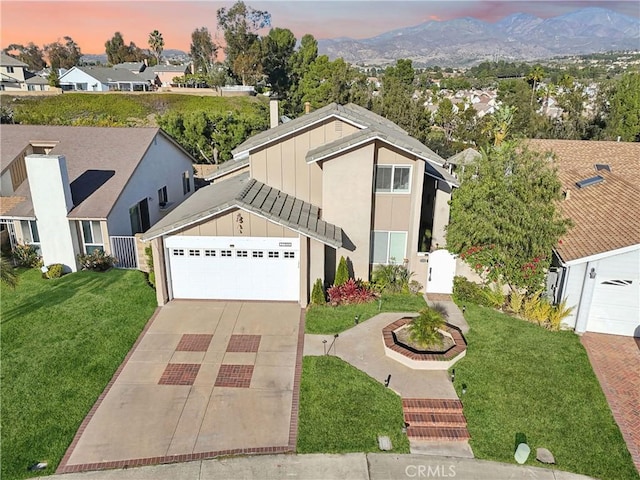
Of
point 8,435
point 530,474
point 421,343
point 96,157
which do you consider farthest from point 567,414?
point 96,157

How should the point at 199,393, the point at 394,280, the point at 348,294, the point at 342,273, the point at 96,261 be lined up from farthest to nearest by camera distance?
the point at 96,261, the point at 394,280, the point at 342,273, the point at 348,294, the point at 199,393

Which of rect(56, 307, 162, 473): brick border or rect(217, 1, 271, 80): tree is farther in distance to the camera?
rect(217, 1, 271, 80): tree

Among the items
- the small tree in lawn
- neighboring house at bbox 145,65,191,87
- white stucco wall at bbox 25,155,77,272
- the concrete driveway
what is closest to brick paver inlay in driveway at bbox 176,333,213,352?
the concrete driveway

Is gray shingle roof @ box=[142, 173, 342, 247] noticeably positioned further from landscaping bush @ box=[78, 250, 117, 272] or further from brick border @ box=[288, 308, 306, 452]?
landscaping bush @ box=[78, 250, 117, 272]

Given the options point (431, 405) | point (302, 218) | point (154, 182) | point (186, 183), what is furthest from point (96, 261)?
point (431, 405)

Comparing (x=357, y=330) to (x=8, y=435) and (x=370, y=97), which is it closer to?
(x=8, y=435)

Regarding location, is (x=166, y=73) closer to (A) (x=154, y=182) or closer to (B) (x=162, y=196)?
(B) (x=162, y=196)
